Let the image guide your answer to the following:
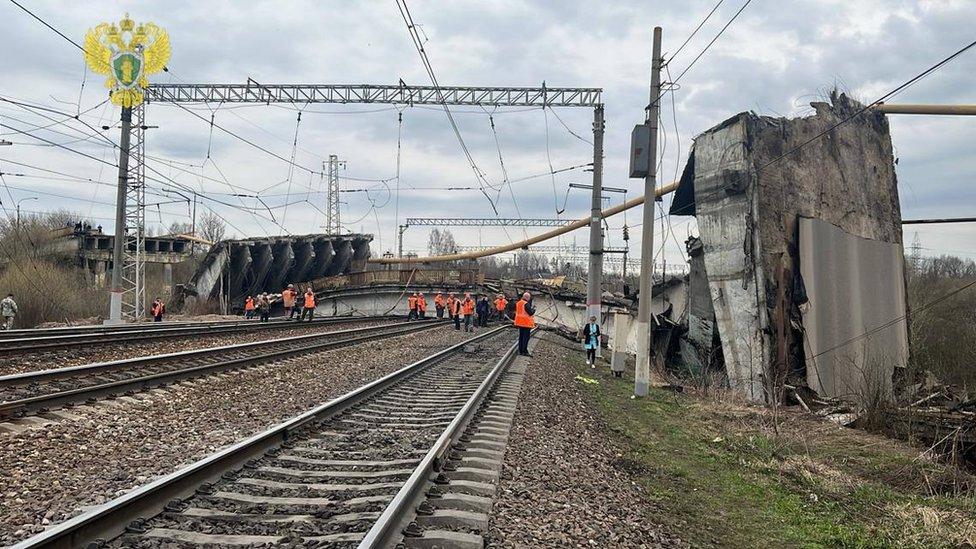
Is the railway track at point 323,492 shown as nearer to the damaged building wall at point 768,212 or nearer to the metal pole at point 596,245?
the damaged building wall at point 768,212

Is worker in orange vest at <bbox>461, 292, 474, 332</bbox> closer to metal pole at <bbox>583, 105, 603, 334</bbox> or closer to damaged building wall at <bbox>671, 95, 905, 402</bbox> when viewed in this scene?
metal pole at <bbox>583, 105, 603, 334</bbox>

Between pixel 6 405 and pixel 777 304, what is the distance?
14820mm

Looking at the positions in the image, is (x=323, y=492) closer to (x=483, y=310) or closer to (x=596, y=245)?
(x=596, y=245)

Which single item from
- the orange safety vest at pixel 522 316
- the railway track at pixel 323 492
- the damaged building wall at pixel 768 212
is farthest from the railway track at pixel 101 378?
the damaged building wall at pixel 768 212

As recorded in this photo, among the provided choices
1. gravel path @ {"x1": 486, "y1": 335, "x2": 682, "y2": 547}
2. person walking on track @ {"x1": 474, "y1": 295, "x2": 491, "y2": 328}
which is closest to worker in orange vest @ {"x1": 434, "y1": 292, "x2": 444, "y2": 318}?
person walking on track @ {"x1": 474, "y1": 295, "x2": 491, "y2": 328}

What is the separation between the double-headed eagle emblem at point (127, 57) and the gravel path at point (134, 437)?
18.6 m

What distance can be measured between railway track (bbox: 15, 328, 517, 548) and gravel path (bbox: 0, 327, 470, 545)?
1.73 ft

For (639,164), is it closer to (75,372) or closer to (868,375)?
(868,375)

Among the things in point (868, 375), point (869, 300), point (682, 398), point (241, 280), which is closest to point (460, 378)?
point (682, 398)

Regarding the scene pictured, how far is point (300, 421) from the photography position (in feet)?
24.7

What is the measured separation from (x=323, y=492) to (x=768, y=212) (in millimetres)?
14374

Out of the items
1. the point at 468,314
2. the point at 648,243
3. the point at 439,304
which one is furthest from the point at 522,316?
the point at 439,304

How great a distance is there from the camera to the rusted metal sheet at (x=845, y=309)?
55.5ft

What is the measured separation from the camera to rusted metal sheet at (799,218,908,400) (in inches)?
666
